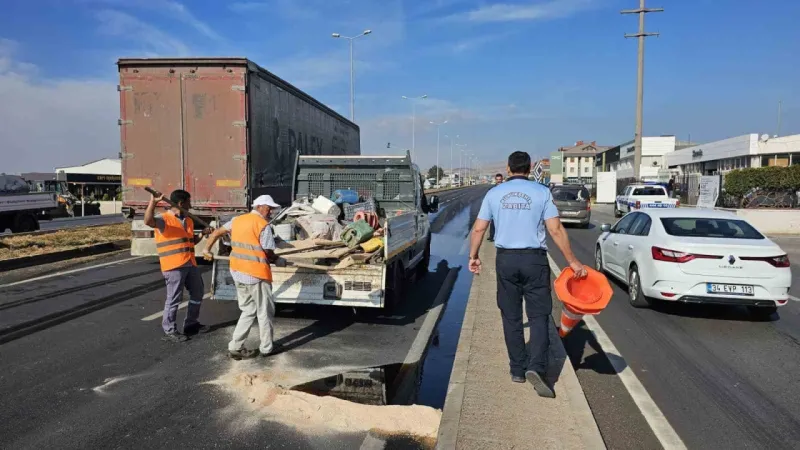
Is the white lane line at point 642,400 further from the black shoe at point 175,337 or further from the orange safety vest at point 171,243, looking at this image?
the orange safety vest at point 171,243

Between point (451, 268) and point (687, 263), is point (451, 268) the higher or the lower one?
the lower one

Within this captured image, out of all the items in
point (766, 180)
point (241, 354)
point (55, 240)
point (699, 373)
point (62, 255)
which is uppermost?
point (766, 180)

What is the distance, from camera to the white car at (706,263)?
7.20 metres

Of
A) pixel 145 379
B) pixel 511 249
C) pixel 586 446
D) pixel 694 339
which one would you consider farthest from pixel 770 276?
pixel 145 379

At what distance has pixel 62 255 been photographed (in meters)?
13.2

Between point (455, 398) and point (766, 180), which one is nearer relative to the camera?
point (455, 398)

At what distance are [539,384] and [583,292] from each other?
893 mm

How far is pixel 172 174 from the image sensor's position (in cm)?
1101

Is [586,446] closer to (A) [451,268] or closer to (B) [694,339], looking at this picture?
(B) [694,339]

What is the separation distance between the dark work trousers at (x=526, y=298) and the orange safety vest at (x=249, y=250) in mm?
2372

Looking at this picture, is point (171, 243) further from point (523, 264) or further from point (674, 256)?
point (674, 256)

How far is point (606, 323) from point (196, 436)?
532 cm

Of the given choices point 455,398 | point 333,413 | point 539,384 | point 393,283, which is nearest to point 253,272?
point 333,413

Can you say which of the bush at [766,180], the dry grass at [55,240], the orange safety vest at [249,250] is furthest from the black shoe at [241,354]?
the bush at [766,180]
